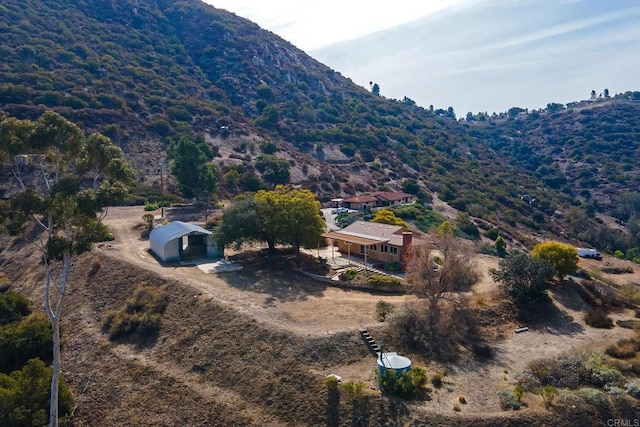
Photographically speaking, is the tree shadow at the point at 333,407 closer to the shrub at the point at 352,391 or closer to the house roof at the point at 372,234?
the shrub at the point at 352,391

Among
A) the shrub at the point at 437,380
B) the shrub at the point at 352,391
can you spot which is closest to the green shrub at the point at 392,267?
the shrub at the point at 437,380

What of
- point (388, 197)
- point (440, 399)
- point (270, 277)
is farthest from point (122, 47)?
point (440, 399)

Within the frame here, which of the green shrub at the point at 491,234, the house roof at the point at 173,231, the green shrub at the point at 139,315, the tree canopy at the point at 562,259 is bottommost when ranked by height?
the green shrub at the point at 491,234

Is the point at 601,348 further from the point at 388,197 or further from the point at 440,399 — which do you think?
the point at 388,197

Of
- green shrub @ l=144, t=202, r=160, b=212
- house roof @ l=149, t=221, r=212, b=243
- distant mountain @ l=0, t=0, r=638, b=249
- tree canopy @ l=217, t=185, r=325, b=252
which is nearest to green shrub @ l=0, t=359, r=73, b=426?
house roof @ l=149, t=221, r=212, b=243

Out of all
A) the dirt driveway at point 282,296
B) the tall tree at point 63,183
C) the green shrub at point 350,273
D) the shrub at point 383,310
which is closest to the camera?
the tall tree at point 63,183

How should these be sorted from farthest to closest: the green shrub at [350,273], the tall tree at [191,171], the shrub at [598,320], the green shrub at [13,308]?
1. the tall tree at [191,171]
2. the green shrub at [350,273]
3. the green shrub at [13,308]
4. the shrub at [598,320]

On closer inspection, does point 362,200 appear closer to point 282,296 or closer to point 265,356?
point 282,296
